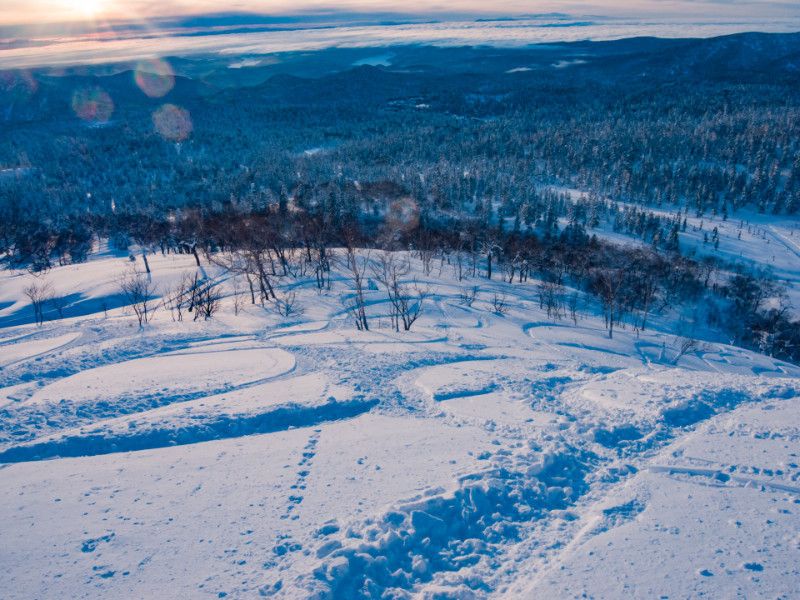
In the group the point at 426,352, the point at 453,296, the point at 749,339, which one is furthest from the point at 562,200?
the point at 426,352

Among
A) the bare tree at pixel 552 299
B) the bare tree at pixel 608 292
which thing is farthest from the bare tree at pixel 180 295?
the bare tree at pixel 608 292

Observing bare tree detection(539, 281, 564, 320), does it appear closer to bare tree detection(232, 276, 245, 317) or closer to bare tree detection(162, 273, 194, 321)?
bare tree detection(232, 276, 245, 317)

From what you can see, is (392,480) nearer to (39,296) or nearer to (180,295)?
(180,295)

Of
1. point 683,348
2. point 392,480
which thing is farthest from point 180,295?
point 683,348

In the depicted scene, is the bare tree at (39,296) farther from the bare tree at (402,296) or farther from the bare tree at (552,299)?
the bare tree at (552,299)

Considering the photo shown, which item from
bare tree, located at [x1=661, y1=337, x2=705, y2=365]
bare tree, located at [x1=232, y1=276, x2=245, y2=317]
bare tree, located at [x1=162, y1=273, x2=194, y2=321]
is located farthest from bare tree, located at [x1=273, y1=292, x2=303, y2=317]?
bare tree, located at [x1=661, y1=337, x2=705, y2=365]

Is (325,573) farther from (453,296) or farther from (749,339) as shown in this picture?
(749,339)
